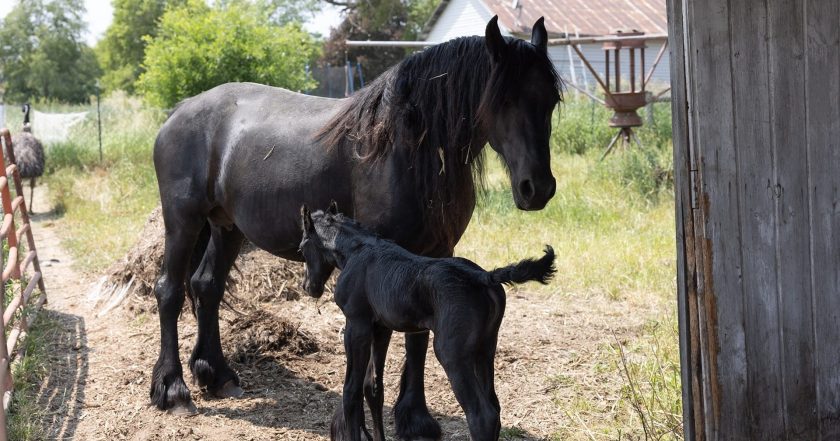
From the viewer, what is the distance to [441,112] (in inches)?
151

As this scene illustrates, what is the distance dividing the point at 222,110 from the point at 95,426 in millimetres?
1980

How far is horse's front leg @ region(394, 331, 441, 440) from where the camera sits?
4.32 meters

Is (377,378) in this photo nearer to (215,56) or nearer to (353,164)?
(353,164)

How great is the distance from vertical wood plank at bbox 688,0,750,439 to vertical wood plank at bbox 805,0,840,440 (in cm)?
27

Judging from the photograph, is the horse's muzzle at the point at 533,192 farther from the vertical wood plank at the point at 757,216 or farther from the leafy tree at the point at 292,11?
the leafy tree at the point at 292,11

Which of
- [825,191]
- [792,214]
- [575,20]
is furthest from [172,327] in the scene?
[575,20]

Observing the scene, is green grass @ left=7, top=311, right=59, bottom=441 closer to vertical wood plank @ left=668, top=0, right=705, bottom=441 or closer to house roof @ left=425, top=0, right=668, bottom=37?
vertical wood plank @ left=668, top=0, right=705, bottom=441

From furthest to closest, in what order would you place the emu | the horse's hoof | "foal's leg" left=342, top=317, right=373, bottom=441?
the emu → the horse's hoof → "foal's leg" left=342, top=317, right=373, bottom=441

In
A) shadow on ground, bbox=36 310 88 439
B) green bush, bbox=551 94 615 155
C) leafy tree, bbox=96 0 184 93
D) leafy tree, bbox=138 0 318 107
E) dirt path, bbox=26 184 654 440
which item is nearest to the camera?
dirt path, bbox=26 184 654 440

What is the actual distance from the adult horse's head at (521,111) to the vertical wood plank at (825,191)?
1.01 metres

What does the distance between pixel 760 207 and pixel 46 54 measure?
48.6 meters

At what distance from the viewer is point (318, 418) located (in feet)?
15.8

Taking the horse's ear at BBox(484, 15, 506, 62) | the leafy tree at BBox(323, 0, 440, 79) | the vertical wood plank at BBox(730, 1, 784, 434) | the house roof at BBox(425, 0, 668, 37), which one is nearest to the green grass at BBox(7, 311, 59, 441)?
the horse's ear at BBox(484, 15, 506, 62)

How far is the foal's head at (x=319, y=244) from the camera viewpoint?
12.5ft
